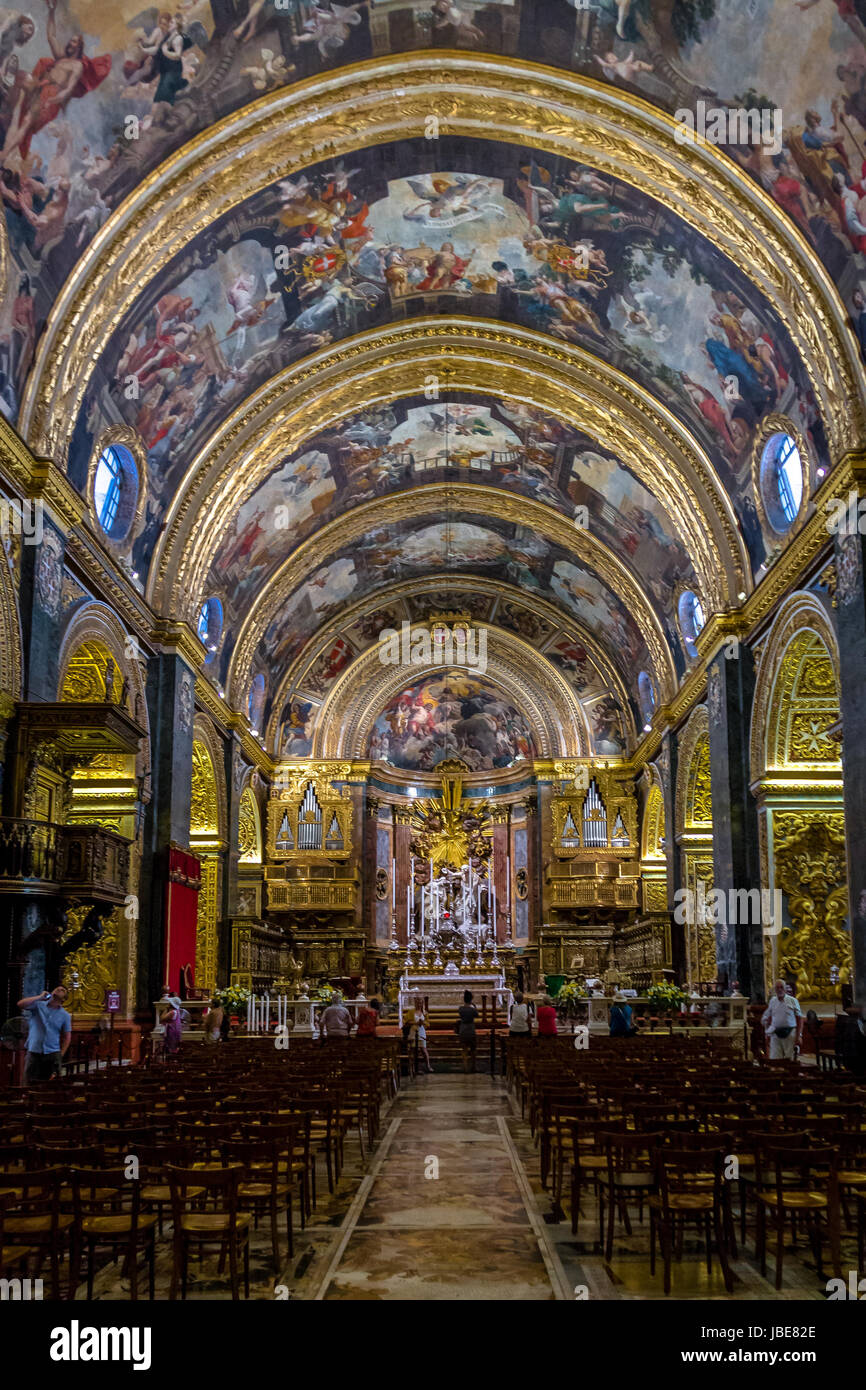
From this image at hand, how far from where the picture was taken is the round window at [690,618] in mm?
28422

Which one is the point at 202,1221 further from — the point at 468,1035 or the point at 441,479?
the point at 441,479

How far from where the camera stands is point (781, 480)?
22031mm

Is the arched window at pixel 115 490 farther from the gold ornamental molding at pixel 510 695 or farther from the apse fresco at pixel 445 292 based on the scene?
the gold ornamental molding at pixel 510 695

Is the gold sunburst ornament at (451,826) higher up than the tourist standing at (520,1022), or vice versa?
the gold sunburst ornament at (451,826)

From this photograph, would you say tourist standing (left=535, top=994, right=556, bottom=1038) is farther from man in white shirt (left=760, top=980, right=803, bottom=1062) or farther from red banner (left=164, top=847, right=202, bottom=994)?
red banner (left=164, top=847, right=202, bottom=994)

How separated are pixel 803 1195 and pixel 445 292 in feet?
66.8

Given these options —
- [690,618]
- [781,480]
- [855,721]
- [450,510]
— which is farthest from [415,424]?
Answer: [855,721]

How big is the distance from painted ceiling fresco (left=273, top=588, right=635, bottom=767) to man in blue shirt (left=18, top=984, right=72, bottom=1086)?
961 inches

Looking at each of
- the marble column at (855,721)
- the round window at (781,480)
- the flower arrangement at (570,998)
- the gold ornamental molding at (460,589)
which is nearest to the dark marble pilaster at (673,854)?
the flower arrangement at (570,998)

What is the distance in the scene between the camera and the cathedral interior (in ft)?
55.0

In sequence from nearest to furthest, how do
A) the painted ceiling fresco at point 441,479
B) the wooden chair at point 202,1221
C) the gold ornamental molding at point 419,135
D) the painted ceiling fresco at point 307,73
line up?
the wooden chair at point 202,1221 < the painted ceiling fresco at point 307,73 < the gold ornamental molding at point 419,135 < the painted ceiling fresco at point 441,479

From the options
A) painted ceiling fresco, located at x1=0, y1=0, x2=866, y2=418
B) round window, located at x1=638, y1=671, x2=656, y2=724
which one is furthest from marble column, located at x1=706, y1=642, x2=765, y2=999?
round window, located at x1=638, y1=671, x2=656, y2=724

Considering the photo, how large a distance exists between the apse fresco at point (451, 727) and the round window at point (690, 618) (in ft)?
40.8
